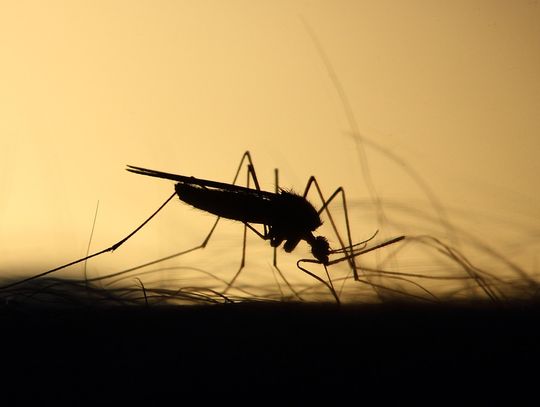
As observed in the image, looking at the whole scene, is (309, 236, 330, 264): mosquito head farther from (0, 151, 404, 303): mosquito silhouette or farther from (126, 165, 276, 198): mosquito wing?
(126, 165, 276, 198): mosquito wing

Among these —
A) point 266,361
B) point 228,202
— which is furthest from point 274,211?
point 266,361

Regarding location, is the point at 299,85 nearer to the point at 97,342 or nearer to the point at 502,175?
the point at 502,175

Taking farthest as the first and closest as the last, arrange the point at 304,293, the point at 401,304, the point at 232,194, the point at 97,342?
the point at 232,194 < the point at 304,293 < the point at 401,304 < the point at 97,342

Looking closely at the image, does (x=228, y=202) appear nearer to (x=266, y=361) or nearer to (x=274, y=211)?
(x=274, y=211)

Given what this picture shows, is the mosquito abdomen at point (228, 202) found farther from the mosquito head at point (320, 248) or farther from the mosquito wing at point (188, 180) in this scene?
the mosquito head at point (320, 248)

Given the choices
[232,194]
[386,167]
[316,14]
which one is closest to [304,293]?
[232,194]

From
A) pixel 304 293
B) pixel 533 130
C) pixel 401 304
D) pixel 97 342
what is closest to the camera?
pixel 97 342

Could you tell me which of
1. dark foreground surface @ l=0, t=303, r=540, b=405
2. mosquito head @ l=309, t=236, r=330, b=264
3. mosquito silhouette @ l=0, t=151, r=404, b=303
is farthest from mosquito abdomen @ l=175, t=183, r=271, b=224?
dark foreground surface @ l=0, t=303, r=540, b=405
